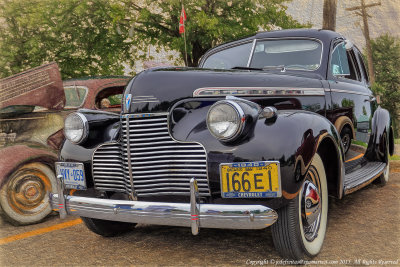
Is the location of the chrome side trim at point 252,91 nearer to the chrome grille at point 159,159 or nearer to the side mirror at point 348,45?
the chrome grille at point 159,159

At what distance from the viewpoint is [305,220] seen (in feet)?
8.59

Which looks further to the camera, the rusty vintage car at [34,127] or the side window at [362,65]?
the side window at [362,65]

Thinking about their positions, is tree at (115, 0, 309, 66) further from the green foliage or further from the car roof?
the car roof

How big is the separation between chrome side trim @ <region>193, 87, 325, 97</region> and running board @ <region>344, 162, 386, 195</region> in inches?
32.6

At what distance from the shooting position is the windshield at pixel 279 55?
385cm

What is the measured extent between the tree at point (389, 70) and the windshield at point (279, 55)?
28375mm

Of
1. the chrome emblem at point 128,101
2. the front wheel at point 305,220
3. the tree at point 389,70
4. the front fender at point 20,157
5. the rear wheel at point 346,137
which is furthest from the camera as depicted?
the tree at point 389,70

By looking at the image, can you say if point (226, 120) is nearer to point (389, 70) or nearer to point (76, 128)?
point (76, 128)

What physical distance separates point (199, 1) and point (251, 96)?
40.1 feet

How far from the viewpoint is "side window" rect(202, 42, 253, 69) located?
13.1ft

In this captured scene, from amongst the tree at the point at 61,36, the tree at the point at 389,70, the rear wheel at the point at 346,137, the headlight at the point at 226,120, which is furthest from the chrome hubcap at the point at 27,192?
the tree at the point at 389,70

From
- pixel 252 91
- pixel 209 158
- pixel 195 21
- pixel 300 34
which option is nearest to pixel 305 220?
pixel 209 158

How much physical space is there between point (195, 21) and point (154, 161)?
12.7 meters

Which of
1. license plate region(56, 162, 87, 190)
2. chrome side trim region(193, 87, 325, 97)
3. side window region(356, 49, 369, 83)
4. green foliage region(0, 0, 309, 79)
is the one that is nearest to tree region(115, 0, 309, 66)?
green foliage region(0, 0, 309, 79)
